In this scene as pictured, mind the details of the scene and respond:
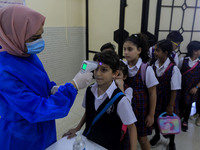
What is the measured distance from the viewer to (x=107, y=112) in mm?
1024

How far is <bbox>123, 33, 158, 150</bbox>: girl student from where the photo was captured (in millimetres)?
1354

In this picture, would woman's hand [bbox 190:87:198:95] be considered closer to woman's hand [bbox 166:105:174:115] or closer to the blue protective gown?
woman's hand [bbox 166:105:174:115]

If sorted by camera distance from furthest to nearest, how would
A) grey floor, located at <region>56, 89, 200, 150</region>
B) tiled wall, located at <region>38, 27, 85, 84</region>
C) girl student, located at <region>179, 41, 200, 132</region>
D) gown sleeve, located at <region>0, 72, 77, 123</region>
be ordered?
tiled wall, located at <region>38, 27, 85, 84</region>, girl student, located at <region>179, 41, 200, 132</region>, grey floor, located at <region>56, 89, 200, 150</region>, gown sleeve, located at <region>0, 72, 77, 123</region>

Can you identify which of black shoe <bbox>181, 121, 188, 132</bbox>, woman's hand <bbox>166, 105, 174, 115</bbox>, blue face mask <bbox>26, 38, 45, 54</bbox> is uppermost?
blue face mask <bbox>26, 38, 45, 54</bbox>

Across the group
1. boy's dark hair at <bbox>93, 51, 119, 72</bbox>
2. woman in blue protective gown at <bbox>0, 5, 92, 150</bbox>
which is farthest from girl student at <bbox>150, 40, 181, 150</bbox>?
woman in blue protective gown at <bbox>0, 5, 92, 150</bbox>

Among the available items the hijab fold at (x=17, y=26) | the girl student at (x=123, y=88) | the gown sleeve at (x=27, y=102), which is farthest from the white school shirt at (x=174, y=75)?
the hijab fold at (x=17, y=26)

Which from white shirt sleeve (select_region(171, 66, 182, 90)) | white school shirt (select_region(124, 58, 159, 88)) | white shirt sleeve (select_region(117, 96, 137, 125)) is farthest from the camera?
white shirt sleeve (select_region(171, 66, 182, 90))

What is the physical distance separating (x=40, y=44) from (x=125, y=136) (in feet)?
3.01

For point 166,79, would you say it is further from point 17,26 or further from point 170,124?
point 17,26

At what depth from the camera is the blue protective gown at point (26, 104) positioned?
2.47 feet

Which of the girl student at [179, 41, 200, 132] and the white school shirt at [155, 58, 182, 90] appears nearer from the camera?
the white school shirt at [155, 58, 182, 90]

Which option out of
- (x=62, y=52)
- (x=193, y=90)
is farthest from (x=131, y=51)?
(x=62, y=52)

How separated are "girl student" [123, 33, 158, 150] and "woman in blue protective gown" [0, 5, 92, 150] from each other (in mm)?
603

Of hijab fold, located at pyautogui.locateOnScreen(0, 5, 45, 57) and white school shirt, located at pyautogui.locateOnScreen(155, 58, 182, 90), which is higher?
hijab fold, located at pyautogui.locateOnScreen(0, 5, 45, 57)
